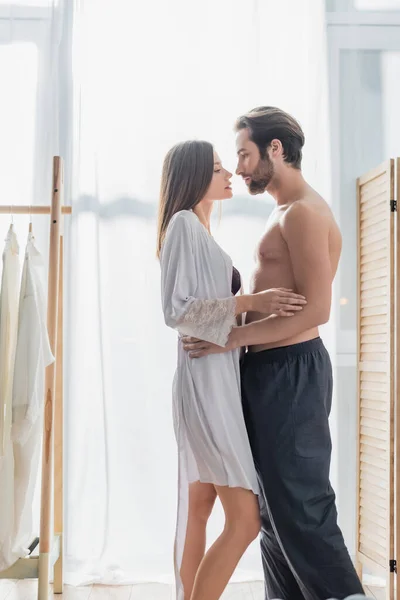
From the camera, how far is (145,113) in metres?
2.80

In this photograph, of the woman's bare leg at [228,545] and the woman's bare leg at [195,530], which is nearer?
the woman's bare leg at [228,545]

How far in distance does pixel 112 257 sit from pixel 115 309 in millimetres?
208

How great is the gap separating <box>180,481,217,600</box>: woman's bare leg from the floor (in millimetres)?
556

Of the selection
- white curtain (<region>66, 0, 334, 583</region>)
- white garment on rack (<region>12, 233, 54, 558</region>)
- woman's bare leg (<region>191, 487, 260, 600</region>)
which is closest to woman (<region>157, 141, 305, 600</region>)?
woman's bare leg (<region>191, 487, 260, 600</region>)

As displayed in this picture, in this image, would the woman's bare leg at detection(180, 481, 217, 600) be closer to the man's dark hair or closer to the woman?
the woman

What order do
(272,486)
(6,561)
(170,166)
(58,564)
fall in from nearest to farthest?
1. (272,486)
2. (170,166)
3. (6,561)
4. (58,564)

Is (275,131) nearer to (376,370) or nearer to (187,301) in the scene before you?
(187,301)

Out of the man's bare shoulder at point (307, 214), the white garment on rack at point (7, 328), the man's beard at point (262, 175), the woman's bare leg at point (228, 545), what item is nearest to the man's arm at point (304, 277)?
the man's bare shoulder at point (307, 214)

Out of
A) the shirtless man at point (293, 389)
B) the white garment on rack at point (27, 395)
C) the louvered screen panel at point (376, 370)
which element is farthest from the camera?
the louvered screen panel at point (376, 370)

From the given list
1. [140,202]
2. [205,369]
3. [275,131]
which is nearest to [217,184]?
[275,131]

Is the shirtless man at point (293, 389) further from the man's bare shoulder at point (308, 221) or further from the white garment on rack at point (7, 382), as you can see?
the white garment on rack at point (7, 382)

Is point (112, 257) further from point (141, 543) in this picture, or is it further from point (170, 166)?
point (141, 543)

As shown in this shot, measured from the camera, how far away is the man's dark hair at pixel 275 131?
2.07 m

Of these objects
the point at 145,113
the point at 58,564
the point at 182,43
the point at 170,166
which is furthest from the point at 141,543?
the point at 182,43
